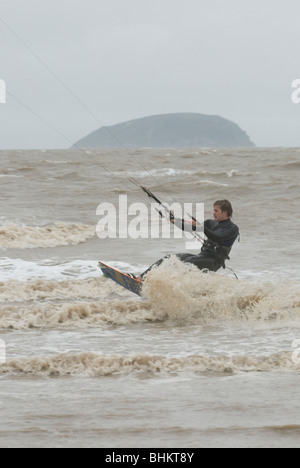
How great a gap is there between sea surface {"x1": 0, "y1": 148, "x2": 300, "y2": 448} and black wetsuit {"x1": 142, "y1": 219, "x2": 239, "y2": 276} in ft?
0.67

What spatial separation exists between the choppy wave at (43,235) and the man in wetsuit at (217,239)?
708 centimetres

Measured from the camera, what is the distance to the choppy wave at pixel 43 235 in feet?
53.7

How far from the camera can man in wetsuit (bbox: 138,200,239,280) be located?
9.56 m

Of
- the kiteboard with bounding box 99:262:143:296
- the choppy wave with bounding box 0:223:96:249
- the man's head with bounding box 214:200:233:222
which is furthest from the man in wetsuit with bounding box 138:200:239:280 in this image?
the choppy wave with bounding box 0:223:96:249

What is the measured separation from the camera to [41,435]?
4805 millimetres

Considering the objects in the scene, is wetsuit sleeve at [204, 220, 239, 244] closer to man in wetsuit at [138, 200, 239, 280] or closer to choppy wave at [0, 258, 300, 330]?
man in wetsuit at [138, 200, 239, 280]

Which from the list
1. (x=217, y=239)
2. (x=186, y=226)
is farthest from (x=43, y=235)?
(x=217, y=239)

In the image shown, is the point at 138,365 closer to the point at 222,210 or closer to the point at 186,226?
the point at 186,226

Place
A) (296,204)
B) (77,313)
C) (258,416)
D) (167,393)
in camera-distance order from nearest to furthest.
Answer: (258,416)
(167,393)
(77,313)
(296,204)

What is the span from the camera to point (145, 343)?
7.80 meters

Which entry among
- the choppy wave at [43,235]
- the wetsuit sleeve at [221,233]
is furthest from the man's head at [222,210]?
the choppy wave at [43,235]
